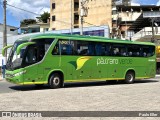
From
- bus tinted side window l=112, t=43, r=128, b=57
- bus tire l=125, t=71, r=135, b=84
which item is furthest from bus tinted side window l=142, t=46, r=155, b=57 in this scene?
bus tinted side window l=112, t=43, r=128, b=57

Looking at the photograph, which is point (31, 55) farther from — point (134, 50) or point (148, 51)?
point (148, 51)

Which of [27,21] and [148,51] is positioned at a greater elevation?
[27,21]

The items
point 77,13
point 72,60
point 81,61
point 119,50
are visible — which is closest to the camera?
point 72,60

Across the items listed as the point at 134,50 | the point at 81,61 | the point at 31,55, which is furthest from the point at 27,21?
the point at 31,55

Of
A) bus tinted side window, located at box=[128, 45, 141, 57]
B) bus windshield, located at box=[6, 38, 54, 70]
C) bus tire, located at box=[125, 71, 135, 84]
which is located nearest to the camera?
bus windshield, located at box=[6, 38, 54, 70]

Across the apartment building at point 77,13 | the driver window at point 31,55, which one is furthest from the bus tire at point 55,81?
the apartment building at point 77,13

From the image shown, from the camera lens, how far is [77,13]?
8375cm

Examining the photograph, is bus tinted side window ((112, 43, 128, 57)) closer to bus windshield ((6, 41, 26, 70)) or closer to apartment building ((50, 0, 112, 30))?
bus windshield ((6, 41, 26, 70))

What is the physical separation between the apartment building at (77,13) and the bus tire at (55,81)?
191 ft

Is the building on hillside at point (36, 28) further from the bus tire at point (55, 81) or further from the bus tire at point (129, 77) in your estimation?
the bus tire at point (55, 81)

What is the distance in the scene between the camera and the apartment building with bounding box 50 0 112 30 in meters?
78.8

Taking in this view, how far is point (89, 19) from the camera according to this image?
8200 centimetres

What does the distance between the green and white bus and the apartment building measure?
175 feet

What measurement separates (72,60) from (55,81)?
1.63 metres
